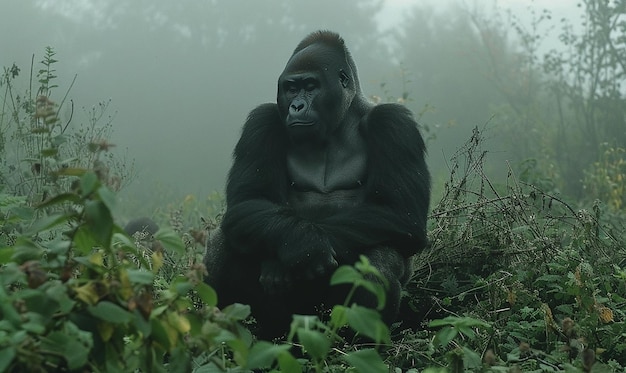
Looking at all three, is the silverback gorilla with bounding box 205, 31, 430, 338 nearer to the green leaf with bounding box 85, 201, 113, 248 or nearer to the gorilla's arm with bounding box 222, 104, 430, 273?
the gorilla's arm with bounding box 222, 104, 430, 273

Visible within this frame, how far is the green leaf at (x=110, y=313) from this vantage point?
167 centimetres

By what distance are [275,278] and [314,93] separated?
83 centimetres

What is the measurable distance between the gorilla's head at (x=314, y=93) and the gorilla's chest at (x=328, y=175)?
101mm

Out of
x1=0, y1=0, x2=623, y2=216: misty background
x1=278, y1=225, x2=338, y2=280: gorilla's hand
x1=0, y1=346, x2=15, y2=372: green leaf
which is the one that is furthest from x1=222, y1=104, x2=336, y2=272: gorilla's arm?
x1=0, y1=0, x2=623, y2=216: misty background

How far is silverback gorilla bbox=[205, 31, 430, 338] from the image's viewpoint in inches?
135

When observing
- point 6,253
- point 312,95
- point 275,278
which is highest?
point 312,95

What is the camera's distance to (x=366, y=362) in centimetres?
180

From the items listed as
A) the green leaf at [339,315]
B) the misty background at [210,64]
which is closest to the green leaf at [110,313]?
the green leaf at [339,315]

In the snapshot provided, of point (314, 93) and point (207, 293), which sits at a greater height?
point (314, 93)

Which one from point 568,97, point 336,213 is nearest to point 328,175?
point 336,213

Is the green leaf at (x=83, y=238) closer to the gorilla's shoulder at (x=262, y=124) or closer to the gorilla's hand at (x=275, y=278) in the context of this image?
the gorilla's hand at (x=275, y=278)

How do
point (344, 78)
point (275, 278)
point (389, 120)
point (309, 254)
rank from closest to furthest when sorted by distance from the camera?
point (309, 254) < point (275, 278) < point (389, 120) < point (344, 78)

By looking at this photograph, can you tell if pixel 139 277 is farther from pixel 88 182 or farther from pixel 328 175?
pixel 328 175

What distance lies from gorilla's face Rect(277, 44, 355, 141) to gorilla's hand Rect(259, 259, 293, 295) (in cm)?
58
